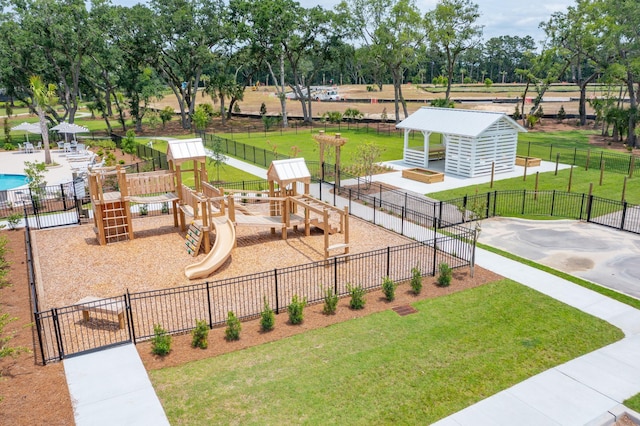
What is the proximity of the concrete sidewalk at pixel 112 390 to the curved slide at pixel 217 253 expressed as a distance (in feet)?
14.6

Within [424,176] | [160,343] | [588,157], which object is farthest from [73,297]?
[588,157]

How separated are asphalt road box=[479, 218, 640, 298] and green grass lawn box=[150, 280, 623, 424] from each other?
3.35 metres

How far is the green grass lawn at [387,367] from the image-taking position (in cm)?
968

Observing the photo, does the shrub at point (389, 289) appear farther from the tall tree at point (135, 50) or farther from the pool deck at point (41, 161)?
the tall tree at point (135, 50)

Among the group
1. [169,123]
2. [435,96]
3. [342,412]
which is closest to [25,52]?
[169,123]

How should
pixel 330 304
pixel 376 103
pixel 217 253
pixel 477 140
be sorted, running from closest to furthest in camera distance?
pixel 330 304
pixel 217 253
pixel 477 140
pixel 376 103

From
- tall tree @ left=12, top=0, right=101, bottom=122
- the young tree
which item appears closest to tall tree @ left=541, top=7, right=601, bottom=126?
the young tree

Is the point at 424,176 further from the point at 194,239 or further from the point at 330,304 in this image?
the point at 330,304

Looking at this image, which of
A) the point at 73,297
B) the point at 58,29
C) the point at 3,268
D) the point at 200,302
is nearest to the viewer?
the point at 200,302

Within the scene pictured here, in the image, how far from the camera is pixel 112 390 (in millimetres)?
10250

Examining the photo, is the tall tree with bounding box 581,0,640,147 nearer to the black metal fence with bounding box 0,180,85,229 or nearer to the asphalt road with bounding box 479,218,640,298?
the asphalt road with bounding box 479,218,640,298

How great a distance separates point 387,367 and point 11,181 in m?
30.5

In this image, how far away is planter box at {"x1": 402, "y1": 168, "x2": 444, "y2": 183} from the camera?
29828 millimetres

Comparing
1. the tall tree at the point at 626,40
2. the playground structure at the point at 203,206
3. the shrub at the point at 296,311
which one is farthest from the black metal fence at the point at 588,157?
the shrub at the point at 296,311
